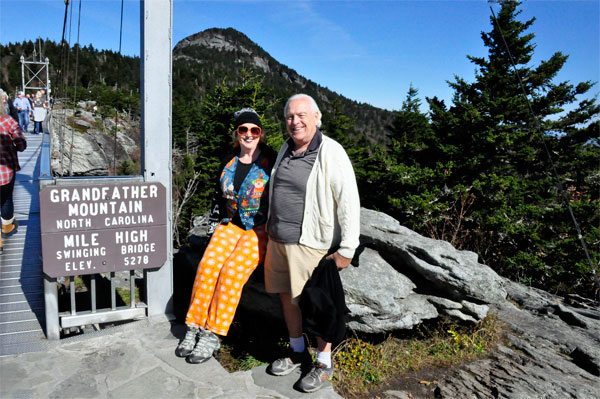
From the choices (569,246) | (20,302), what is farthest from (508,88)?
(20,302)

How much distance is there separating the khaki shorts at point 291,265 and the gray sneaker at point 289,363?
0.47 m

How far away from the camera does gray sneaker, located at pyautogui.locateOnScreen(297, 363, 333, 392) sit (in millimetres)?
2760

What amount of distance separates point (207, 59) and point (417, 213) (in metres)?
137

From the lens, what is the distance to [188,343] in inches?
123

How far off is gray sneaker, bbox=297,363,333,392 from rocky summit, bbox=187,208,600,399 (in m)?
0.62

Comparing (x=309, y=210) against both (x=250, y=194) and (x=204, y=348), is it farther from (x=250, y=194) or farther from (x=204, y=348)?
(x=204, y=348)

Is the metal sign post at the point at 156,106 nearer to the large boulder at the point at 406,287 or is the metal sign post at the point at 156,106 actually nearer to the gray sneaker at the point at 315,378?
the large boulder at the point at 406,287

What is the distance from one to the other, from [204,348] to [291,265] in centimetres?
91

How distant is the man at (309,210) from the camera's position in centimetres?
274

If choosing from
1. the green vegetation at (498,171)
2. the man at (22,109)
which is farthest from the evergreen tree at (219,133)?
the man at (22,109)

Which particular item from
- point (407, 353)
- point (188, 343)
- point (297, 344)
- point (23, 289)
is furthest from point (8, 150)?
point (407, 353)

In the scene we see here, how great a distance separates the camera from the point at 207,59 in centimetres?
13612

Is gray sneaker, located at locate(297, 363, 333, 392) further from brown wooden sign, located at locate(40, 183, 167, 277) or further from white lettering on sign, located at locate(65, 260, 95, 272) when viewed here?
white lettering on sign, located at locate(65, 260, 95, 272)

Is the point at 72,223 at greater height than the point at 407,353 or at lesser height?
greater
